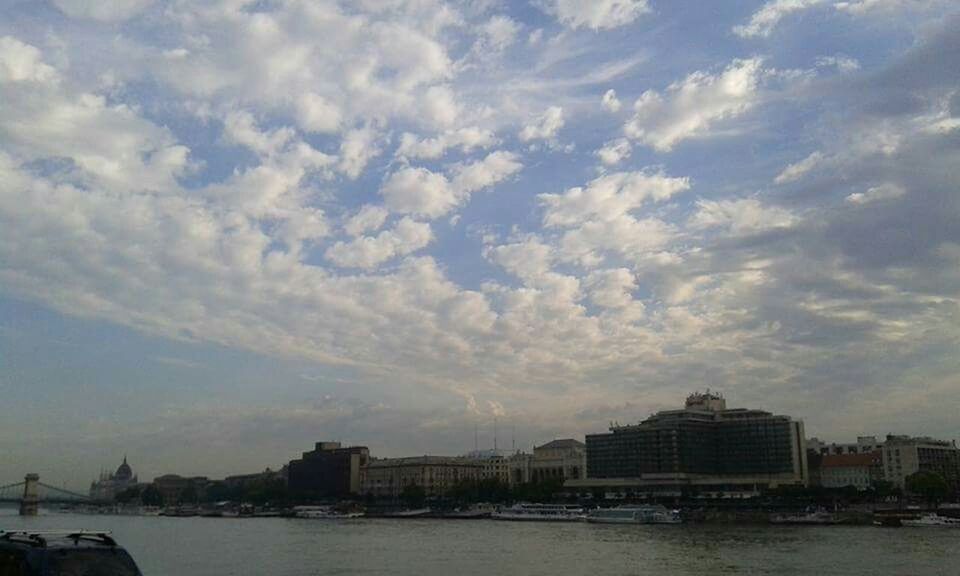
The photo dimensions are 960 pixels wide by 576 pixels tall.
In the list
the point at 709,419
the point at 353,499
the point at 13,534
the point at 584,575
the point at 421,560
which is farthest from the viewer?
the point at 353,499

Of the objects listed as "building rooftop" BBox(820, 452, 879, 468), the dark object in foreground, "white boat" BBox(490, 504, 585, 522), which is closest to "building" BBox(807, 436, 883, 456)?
"building rooftop" BBox(820, 452, 879, 468)

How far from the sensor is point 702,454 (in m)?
156

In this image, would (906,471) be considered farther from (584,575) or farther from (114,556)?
(114,556)

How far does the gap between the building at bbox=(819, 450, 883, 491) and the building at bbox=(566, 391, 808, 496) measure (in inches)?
270

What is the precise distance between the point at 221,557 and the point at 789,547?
3767 centimetres

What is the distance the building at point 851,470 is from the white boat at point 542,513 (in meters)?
49.6

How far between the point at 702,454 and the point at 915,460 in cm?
3500

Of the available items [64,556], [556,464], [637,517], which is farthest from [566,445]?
[64,556]

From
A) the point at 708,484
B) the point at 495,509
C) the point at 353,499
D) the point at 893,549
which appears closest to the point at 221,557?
the point at 893,549

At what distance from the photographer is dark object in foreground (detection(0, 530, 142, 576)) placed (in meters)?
11.6

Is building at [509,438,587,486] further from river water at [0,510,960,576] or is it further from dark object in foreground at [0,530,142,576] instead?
dark object in foreground at [0,530,142,576]

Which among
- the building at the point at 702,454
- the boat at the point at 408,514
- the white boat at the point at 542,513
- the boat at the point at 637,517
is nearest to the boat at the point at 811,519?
the boat at the point at 637,517

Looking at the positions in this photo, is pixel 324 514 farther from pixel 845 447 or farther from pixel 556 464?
pixel 845 447

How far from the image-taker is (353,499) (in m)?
199
